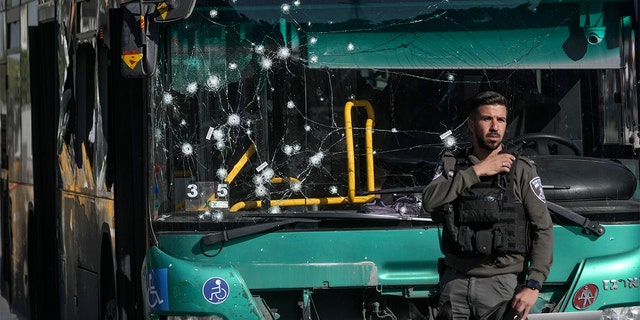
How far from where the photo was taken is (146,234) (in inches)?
302

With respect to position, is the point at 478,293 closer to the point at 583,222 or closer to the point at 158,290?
the point at 583,222

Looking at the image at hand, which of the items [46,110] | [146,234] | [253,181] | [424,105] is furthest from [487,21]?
[46,110]

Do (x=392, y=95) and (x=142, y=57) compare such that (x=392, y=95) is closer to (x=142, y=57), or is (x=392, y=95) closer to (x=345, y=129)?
(x=345, y=129)

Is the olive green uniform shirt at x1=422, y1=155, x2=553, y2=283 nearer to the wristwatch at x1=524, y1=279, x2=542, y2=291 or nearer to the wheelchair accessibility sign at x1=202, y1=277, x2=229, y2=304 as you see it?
the wristwatch at x1=524, y1=279, x2=542, y2=291

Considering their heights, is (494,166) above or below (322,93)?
below

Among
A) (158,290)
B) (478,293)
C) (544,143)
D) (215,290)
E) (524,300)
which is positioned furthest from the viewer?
(544,143)

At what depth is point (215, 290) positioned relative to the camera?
7.40 meters

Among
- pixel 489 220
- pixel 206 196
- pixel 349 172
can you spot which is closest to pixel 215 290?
pixel 206 196

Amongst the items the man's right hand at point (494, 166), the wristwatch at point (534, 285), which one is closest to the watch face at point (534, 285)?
the wristwatch at point (534, 285)

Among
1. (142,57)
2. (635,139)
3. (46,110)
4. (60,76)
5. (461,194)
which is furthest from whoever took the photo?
(46,110)

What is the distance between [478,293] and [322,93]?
5.17ft

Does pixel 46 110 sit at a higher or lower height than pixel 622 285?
higher

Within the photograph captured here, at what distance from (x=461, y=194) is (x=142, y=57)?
1.81 meters

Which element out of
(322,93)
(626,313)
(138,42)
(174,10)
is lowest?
(626,313)
